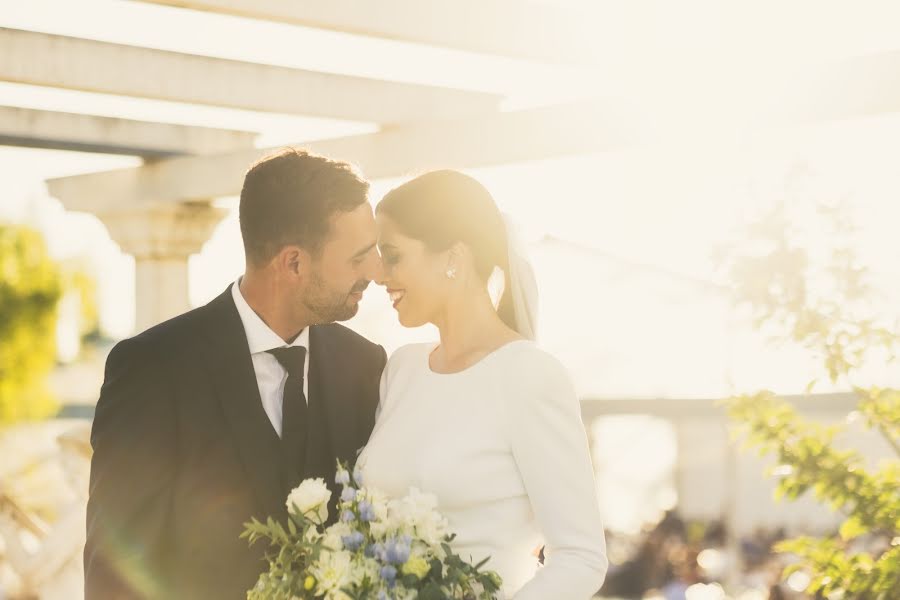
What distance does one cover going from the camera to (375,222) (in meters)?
3.68

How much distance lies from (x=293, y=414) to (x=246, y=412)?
0.45ft

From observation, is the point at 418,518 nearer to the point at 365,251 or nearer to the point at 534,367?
the point at 534,367

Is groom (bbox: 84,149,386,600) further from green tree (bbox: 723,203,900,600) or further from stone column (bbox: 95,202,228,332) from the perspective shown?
stone column (bbox: 95,202,228,332)

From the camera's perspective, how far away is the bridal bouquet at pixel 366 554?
Result: 9.73 ft

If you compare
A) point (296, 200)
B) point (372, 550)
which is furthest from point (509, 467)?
point (296, 200)

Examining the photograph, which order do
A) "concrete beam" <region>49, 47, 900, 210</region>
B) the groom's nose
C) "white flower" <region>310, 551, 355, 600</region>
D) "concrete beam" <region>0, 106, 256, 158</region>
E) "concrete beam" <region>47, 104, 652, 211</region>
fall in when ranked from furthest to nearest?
"concrete beam" <region>0, 106, 256, 158</region> < "concrete beam" <region>47, 104, 652, 211</region> < "concrete beam" <region>49, 47, 900, 210</region> < the groom's nose < "white flower" <region>310, 551, 355, 600</region>

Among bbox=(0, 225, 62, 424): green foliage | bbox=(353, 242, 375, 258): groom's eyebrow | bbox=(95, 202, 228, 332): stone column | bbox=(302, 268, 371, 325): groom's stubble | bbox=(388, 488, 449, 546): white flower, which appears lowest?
bbox=(0, 225, 62, 424): green foliage

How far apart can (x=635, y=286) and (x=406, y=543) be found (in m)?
7.78

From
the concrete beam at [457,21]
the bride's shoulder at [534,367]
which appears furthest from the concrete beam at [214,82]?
the bride's shoulder at [534,367]

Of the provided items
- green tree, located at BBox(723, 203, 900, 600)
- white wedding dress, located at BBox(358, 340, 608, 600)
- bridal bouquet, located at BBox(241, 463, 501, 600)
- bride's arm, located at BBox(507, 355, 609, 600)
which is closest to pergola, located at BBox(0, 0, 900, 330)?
green tree, located at BBox(723, 203, 900, 600)

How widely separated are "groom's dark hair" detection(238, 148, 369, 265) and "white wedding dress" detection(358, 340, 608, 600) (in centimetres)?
52

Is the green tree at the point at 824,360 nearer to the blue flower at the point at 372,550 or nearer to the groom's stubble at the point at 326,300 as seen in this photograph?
the groom's stubble at the point at 326,300

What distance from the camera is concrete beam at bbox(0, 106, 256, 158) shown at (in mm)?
7289

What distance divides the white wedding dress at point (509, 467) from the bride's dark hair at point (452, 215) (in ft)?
0.89
